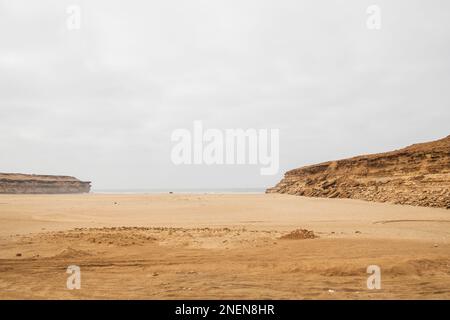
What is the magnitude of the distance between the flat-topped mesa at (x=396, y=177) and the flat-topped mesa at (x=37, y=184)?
278ft

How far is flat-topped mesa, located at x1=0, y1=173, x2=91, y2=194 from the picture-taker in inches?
3620

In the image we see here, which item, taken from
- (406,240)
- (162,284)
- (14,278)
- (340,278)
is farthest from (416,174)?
(14,278)

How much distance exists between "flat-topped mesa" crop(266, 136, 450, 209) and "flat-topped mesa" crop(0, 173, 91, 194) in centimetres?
8475

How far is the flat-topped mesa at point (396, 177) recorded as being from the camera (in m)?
26.8

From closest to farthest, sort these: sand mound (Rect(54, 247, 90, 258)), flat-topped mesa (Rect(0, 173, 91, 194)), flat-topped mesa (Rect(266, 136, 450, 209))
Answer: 1. sand mound (Rect(54, 247, 90, 258))
2. flat-topped mesa (Rect(266, 136, 450, 209))
3. flat-topped mesa (Rect(0, 173, 91, 194))

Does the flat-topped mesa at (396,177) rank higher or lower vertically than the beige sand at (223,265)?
higher

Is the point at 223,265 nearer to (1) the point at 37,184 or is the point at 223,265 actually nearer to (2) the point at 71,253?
(2) the point at 71,253

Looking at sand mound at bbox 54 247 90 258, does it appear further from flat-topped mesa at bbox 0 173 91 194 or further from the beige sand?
flat-topped mesa at bbox 0 173 91 194

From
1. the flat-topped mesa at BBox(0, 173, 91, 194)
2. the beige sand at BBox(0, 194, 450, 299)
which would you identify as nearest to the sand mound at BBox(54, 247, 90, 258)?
the beige sand at BBox(0, 194, 450, 299)

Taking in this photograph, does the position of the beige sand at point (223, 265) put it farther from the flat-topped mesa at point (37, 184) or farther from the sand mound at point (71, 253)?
the flat-topped mesa at point (37, 184)

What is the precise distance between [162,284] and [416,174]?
3052cm

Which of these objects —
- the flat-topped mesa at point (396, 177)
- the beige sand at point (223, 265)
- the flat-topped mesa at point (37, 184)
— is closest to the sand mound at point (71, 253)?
the beige sand at point (223, 265)

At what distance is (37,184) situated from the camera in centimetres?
10056
